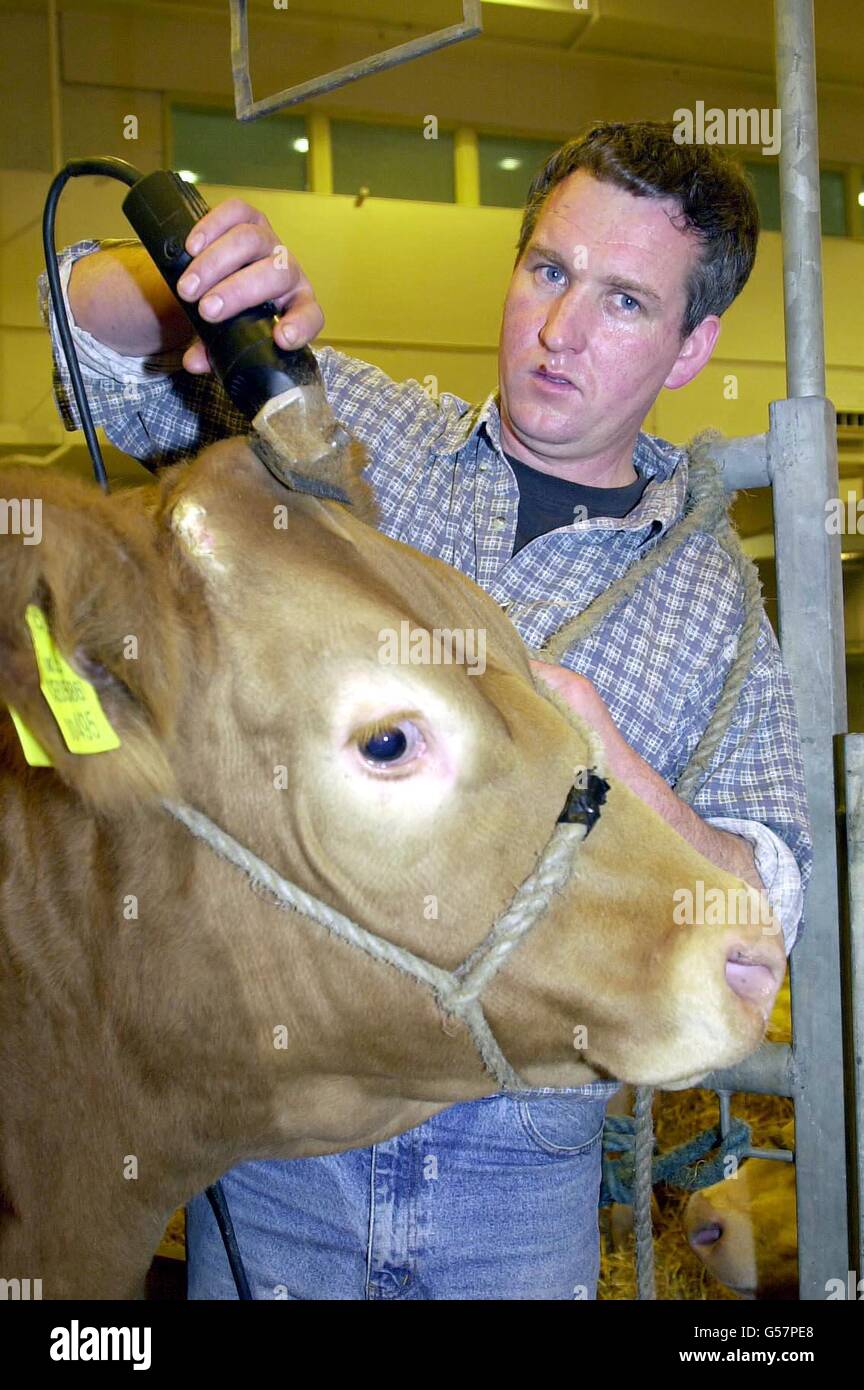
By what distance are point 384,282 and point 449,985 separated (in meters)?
8.89

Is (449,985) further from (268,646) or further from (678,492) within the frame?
(678,492)

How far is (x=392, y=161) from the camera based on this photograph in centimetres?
936

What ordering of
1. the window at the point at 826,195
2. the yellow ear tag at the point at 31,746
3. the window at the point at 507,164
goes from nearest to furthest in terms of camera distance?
the yellow ear tag at the point at 31,746
the window at the point at 507,164
the window at the point at 826,195

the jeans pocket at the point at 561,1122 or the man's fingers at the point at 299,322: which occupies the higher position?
the man's fingers at the point at 299,322

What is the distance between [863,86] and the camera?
9914 mm

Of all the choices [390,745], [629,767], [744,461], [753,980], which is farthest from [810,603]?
[390,745]

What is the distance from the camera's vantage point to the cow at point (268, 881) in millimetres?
1275

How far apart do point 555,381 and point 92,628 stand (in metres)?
1.18

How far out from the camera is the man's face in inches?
81.8

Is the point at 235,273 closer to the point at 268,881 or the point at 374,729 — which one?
the point at 374,729

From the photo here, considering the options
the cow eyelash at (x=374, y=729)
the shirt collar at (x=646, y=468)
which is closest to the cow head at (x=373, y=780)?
the cow eyelash at (x=374, y=729)

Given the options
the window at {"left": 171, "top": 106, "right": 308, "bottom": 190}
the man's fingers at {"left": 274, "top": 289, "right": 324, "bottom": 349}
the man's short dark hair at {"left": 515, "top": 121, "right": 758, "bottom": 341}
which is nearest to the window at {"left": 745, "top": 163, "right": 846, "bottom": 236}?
the window at {"left": 171, "top": 106, "right": 308, "bottom": 190}

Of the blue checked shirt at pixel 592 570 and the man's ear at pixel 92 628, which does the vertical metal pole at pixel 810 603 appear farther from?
the man's ear at pixel 92 628

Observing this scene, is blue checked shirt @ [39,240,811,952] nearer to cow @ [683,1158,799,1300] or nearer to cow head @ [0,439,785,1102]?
cow head @ [0,439,785,1102]
